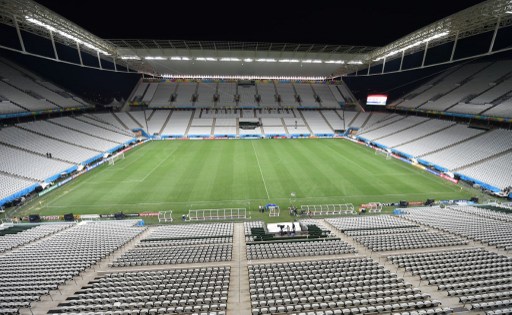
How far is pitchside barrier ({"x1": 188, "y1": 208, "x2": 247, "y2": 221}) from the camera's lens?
20.3 meters

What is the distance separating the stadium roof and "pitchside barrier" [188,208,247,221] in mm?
21168

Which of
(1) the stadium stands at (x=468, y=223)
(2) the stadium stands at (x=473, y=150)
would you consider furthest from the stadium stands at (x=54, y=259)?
(2) the stadium stands at (x=473, y=150)

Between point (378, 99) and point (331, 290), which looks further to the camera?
point (378, 99)

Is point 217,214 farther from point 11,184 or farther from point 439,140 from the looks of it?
point 439,140

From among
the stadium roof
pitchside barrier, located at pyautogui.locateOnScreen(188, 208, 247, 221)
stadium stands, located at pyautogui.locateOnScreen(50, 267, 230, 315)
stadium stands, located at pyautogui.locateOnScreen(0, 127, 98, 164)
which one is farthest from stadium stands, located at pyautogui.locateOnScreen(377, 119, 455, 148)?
stadium stands, located at pyautogui.locateOnScreen(0, 127, 98, 164)

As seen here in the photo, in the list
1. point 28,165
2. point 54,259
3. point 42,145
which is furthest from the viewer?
point 42,145

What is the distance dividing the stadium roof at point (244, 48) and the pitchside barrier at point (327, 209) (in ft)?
60.7

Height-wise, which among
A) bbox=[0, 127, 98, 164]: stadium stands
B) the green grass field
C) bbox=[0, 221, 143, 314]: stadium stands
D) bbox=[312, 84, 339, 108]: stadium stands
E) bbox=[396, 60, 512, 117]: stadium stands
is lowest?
bbox=[0, 221, 143, 314]: stadium stands

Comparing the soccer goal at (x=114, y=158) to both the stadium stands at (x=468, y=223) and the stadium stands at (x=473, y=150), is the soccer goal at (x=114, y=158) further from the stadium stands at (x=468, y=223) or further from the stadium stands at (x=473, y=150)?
the stadium stands at (x=473, y=150)

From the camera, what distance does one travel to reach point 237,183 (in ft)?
90.2

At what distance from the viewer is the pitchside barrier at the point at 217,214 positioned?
2034cm

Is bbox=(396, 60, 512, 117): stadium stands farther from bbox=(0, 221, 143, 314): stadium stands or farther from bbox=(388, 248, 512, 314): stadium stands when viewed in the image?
bbox=(0, 221, 143, 314): stadium stands

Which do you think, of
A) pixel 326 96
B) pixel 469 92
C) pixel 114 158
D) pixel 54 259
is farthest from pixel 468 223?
pixel 326 96

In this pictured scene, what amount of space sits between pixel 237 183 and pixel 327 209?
10473 millimetres
